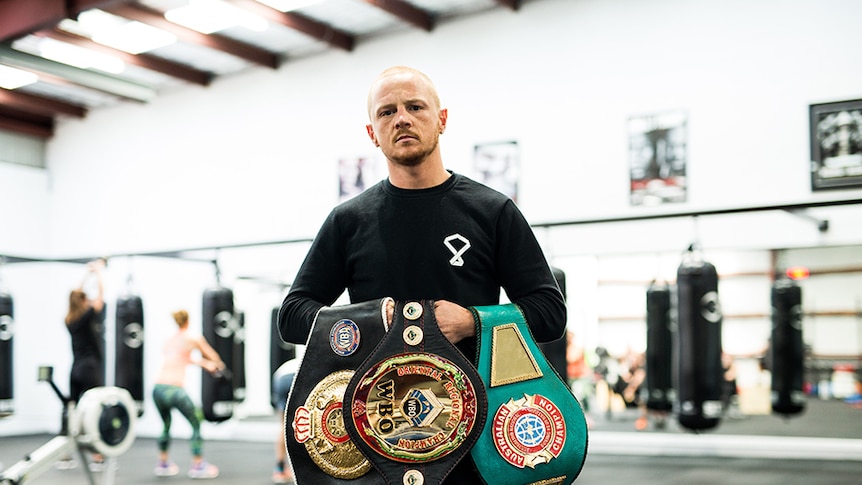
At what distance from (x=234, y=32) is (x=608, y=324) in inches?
238

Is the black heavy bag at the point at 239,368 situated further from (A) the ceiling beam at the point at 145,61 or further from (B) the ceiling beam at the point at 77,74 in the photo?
(A) the ceiling beam at the point at 145,61

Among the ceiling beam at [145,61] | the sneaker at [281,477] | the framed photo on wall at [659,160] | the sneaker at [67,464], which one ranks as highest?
the ceiling beam at [145,61]

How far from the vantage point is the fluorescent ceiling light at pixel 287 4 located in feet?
30.2

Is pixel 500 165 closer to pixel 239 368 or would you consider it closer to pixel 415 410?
pixel 239 368

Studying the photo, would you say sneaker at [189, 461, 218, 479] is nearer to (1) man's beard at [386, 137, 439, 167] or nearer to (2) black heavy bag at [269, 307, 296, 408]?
(2) black heavy bag at [269, 307, 296, 408]

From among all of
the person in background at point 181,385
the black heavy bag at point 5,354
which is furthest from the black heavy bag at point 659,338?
the black heavy bag at point 5,354

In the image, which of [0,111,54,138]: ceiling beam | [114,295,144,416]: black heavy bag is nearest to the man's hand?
[114,295,144,416]: black heavy bag

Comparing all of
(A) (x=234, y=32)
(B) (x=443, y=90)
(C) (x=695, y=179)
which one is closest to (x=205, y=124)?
(A) (x=234, y=32)

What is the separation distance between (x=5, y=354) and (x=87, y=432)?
1.81 metres

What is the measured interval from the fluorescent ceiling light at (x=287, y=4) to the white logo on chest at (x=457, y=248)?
26.3 ft

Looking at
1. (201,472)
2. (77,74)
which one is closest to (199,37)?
A: (77,74)

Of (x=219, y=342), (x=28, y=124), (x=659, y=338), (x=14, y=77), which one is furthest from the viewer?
(x=28, y=124)

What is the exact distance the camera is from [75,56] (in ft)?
33.9

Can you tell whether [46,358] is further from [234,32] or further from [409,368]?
[409,368]
